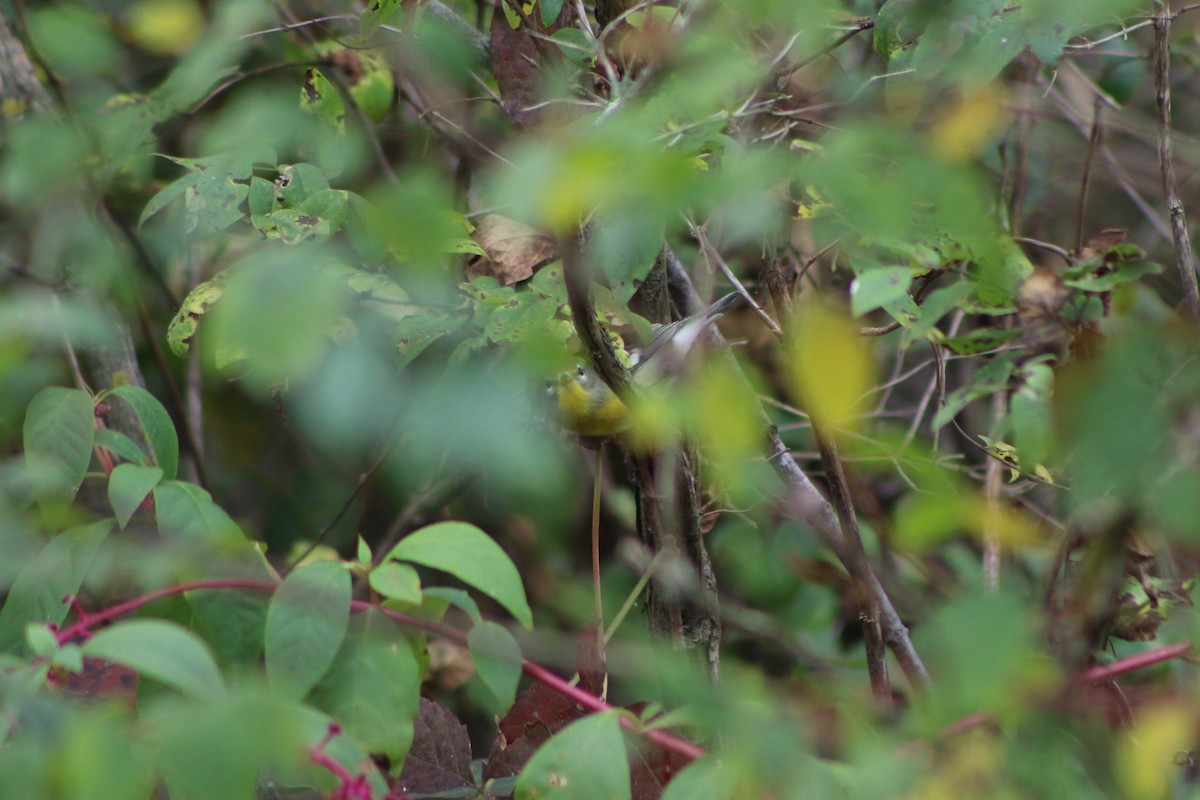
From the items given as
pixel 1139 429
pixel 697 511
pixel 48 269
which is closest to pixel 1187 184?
pixel 697 511

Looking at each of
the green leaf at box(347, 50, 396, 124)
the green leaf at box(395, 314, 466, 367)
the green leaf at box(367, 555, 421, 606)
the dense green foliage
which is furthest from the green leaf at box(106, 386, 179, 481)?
the green leaf at box(347, 50, 396, 124)

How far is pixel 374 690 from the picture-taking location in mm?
786

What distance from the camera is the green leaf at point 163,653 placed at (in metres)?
0.53

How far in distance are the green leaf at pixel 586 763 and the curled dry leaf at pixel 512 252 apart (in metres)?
0.78

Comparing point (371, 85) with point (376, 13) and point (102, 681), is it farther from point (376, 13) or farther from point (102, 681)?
point (102, 681)

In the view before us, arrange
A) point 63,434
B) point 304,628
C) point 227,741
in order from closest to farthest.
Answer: point 227,741 → point 304,628 → point 63,434

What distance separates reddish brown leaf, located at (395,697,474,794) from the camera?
40.8 inches

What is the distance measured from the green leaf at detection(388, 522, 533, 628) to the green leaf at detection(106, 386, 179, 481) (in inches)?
14.4

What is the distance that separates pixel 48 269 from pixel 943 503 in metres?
1.71

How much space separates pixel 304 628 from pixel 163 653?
0.19 m

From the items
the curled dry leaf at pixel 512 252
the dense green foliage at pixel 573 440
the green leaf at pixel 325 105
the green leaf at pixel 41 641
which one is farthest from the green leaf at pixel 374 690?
the green leaf at pixel 325 105

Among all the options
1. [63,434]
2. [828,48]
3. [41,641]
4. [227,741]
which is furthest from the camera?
Result: [828,48]

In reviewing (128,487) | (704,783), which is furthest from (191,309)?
(704,783)

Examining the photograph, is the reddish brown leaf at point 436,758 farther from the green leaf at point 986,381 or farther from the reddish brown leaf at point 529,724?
the green leaf at point 986,381
